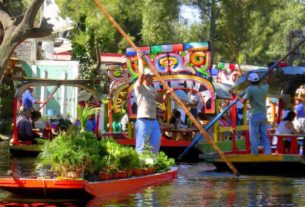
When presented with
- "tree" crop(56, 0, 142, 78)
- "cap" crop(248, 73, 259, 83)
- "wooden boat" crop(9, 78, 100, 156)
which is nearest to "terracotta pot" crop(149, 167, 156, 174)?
"cap" crop(248, 73, 259, 83)

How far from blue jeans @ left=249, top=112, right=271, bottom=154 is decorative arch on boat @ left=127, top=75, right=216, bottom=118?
5439 millimetres

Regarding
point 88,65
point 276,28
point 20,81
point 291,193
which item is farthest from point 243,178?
point 276,28

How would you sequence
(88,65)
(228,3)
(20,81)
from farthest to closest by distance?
(88,65) → (228,3) → (20,81)

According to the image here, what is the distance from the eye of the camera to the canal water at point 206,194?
1163 cm

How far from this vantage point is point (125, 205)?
11.5 m

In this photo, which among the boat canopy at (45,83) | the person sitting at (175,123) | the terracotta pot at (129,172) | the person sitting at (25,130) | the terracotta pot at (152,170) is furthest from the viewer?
the person sitting at (175,123)

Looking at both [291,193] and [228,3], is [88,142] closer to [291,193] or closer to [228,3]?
[291,193]

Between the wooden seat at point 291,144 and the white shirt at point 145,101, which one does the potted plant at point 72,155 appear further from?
the wooden seat at point 291,144

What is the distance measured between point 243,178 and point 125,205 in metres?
4.38

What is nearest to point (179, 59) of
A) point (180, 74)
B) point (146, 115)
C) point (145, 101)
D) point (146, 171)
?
point (180, 74)

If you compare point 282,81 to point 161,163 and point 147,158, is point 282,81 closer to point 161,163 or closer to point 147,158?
point 161,163

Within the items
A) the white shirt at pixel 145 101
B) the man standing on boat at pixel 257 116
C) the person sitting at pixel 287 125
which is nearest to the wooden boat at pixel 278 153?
the person sitting at pixel 287 125

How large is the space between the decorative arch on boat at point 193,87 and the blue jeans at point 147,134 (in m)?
6.91

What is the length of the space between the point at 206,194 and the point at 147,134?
7.08ft
